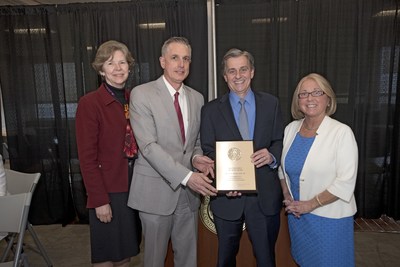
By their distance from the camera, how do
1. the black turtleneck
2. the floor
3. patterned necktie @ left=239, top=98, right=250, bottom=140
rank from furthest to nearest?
the floor → the black turtleneck → patterned necktie @ left=239, top=98, right=250, bottom=140

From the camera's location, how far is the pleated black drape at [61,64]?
11.6 feet

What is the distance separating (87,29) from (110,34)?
253 millimetres

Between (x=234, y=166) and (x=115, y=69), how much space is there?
871 millimetres

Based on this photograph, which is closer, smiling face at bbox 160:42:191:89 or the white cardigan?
the white cardigan

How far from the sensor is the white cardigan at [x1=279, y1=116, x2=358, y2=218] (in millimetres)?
1739

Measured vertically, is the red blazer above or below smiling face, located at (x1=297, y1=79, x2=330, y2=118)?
below

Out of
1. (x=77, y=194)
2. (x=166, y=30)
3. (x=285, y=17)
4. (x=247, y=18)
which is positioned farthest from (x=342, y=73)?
(x=77, y=194)

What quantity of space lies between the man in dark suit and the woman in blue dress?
0.13m

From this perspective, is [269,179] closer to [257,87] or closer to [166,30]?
[257,87]

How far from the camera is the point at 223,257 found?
74.0 inches

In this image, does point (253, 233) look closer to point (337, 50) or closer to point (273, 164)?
point (273, 164)

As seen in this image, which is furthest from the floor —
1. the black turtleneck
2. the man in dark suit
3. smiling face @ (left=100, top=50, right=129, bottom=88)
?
smiling face @ (left=100, top=50, right=129, bottom=88)

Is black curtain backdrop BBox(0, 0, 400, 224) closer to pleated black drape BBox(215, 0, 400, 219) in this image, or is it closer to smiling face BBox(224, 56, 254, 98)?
pleated black drape BBox(215, 0, 400, 219)

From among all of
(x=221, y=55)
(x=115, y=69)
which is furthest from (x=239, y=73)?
(x=221, y=55)
